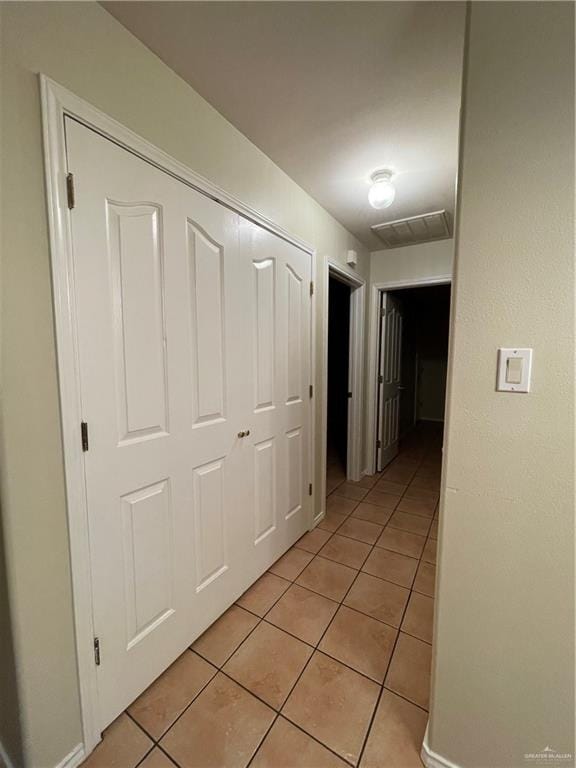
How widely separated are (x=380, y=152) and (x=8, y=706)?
2.64m

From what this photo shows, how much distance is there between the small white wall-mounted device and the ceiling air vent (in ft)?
6.35

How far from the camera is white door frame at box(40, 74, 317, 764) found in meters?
0.85

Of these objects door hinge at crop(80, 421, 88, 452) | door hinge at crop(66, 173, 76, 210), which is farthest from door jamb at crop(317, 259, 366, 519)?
door hinge at crop(80, 421, 88, 452)

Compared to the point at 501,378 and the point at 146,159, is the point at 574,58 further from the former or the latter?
the point at 146,159

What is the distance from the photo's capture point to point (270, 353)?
69.5 inches

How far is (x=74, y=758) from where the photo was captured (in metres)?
0.97

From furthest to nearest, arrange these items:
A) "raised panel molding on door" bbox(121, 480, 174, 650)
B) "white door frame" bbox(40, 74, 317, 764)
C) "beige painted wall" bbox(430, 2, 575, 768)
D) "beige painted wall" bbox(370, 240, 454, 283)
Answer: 1. "beige painted wall" bbox(370, 240, 454, 283)
2. "raised panel molding on door" bbox(121, 480, 174, 650)
3. "white door frame" bbox(40, 74, 317, 764)
4. "beige painted wall" bbox(430, 2, 575, 768)

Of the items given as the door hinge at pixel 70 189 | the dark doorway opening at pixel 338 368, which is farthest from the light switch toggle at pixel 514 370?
the dark doorway opening at pixel 338 368

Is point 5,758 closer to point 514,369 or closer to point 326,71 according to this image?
point 514,369

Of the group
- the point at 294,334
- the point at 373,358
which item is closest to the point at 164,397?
the point at 294,334

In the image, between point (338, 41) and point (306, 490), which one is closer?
point (338, 41)

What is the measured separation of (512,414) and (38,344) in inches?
51.5

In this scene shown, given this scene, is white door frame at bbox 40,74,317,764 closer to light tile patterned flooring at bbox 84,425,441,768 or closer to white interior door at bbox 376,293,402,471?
light tile patterned flooring at bbox 84,425,441,768

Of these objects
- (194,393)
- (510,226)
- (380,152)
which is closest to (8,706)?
(194,393)
